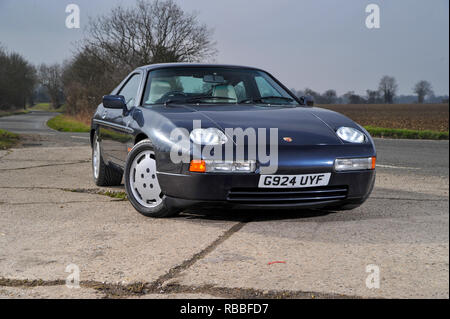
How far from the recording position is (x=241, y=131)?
156 inches

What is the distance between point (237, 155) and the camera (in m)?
3.76

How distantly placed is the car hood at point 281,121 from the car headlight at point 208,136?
0.08 meters

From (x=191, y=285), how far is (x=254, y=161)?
1263 millimetres

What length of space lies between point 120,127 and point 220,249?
215cm

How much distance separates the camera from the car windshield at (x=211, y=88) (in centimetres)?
494

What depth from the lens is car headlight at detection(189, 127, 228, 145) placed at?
3.85m

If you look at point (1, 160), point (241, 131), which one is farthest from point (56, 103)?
point (241, 131)

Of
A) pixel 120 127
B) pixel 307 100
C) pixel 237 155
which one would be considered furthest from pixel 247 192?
pixel 307 100

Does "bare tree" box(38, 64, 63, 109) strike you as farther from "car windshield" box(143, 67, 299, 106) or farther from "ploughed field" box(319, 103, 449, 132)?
"car windshield" box(143, 67, 299, 106)

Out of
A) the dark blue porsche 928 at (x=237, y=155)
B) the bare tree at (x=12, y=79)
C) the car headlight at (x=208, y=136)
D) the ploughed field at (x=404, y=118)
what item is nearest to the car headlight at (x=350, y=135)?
the dark blue porsche 928 at (x=237, y=155)

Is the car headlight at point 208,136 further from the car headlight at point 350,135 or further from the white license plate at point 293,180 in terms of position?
the car headlight at point 350,135

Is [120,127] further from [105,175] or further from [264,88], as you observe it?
[264,88]

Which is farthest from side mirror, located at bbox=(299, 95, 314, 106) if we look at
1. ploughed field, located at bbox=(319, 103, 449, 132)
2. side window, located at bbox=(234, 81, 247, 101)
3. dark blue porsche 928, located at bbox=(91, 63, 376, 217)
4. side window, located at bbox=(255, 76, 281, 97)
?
ploughed field, located at bbox=(319, 103, 449, 132)
